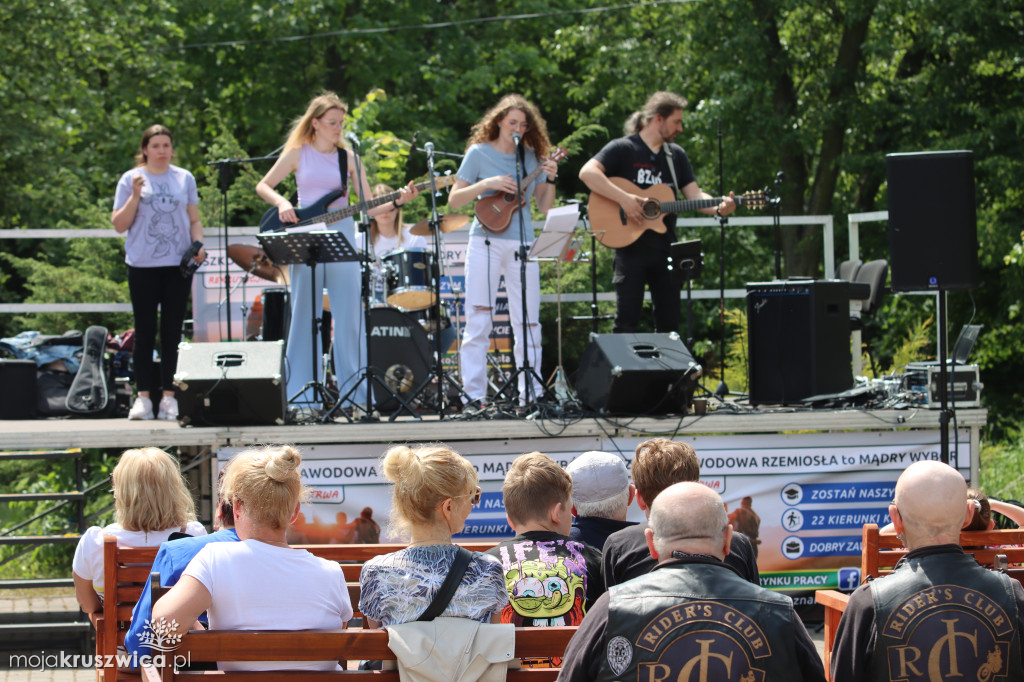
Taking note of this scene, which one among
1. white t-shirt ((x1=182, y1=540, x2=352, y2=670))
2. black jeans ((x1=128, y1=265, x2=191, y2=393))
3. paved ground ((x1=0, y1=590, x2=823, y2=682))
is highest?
black jeans ((x1=128, y1=265, x2=191, y2=393))

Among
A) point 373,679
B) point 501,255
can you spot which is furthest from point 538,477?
point 501,255

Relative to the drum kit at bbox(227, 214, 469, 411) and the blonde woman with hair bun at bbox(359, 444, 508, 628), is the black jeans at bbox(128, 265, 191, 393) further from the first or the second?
the blonde woman with hair bun at bbox(359, 444, 508, 628)

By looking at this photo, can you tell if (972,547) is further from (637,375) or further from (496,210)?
(496,210)

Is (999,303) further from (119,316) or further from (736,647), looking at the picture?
(736,647)

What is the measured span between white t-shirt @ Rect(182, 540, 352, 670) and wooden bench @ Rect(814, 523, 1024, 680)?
63.6 inches

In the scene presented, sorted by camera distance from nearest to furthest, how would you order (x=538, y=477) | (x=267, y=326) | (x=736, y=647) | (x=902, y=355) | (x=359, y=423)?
(x=736, y=647)
(x=538, y=477)
(x=359, y=423)
(x=267, y=326)
(x=902, y=355)

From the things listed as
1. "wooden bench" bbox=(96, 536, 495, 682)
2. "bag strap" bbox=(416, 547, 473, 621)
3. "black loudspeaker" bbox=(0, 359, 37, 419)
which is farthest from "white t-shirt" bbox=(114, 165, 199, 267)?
"bag strap" bbox=(416, 547, 473, 621)

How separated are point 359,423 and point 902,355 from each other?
667 cm

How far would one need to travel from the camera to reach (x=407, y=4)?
1947 cm

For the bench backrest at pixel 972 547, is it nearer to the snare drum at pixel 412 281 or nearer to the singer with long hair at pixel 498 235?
the singer with long hair at pixel 498 235

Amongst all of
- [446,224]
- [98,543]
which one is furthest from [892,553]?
[446,224]

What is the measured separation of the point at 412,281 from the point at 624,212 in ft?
5.81

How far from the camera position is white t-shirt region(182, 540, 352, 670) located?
105 inches

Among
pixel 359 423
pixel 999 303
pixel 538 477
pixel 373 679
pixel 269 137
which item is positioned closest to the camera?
pixel 373 679
